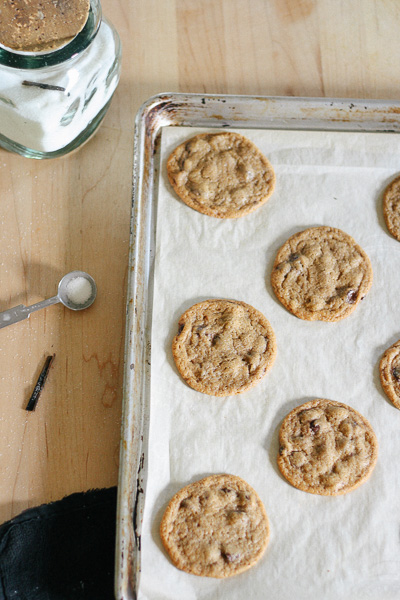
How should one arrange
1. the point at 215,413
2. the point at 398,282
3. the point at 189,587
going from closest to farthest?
1. the point at 189,587
2. the point at 215,413
3. the point at 398,282

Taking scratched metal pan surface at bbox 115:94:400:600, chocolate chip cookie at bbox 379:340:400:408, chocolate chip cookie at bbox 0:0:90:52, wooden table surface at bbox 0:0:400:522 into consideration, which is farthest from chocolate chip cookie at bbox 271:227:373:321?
chocolate chip cookie at bbox 0:0:90:52

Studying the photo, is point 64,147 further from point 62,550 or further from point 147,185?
point 62,550

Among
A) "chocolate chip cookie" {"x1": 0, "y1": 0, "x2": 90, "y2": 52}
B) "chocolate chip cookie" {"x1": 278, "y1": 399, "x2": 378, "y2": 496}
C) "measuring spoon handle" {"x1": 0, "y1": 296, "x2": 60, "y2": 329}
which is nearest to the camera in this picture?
"chocolate chip cookie" {"x1": 0, "y1": 0, "x2": 90, "y2": 52}

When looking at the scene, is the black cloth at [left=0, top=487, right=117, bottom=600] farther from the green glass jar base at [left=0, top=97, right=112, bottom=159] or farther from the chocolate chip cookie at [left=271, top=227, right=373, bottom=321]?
the green glass jar base at [left=0, top=97, right=112, bottom=159]

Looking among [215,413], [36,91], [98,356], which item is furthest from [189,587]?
[36,91]

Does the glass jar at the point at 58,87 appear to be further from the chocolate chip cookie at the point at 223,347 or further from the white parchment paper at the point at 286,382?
the chocolate chip cookie at the point at 223,347

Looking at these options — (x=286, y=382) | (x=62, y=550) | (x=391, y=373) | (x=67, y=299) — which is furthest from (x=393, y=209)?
(x=62, y=550)

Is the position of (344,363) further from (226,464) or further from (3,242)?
(3,242)
